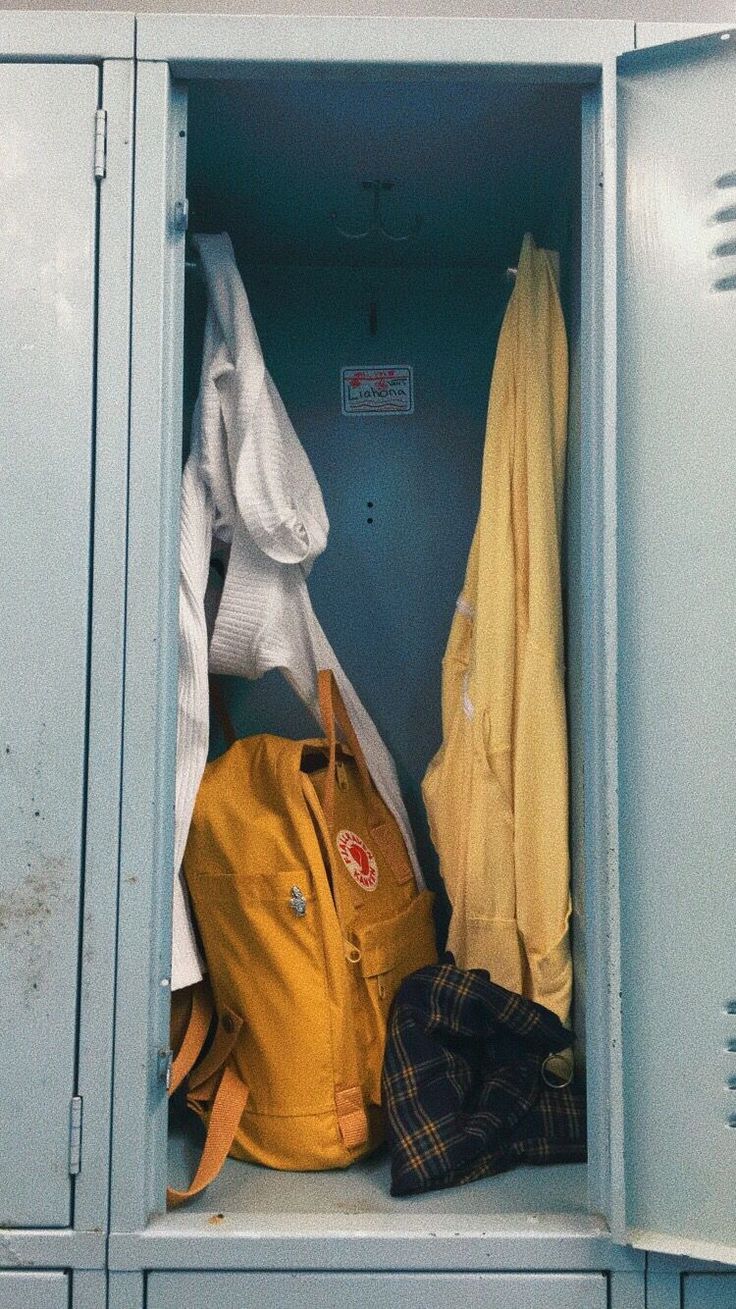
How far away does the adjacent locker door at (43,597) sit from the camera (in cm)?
120

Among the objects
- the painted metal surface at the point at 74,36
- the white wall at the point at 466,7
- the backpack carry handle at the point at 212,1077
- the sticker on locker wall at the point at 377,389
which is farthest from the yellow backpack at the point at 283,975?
the white wall at the point at 466,7

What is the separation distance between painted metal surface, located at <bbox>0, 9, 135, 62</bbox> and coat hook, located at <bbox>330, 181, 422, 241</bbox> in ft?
1.56

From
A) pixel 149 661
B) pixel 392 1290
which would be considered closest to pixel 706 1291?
pixel 392 1290

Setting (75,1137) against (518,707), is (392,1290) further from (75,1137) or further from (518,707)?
(518,707)

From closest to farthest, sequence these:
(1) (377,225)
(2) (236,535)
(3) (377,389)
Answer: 1. (2) (236,535)
2. (1) (377,225)
3. (3) (377,389)

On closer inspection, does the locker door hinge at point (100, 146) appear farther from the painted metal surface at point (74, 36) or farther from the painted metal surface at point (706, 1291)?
the painted metal surface at point (706, 1291)

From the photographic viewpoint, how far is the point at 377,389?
1.92 m

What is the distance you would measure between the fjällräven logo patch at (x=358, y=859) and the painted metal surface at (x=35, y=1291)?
23.9 inches

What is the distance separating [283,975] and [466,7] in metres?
1.69

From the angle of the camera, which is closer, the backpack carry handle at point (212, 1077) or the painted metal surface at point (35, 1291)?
the painted metal surface at point (35, 1291)

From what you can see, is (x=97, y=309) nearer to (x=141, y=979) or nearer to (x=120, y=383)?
(x=120, y=383)

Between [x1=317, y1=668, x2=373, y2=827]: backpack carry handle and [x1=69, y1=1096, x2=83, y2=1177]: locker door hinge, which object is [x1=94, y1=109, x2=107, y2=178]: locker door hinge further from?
[x1=69, y1=1096, x2=83, y2=1177]: locker door hinge

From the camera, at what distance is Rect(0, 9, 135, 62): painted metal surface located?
128cm

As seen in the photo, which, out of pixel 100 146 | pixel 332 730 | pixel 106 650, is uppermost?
pixel 100 146
